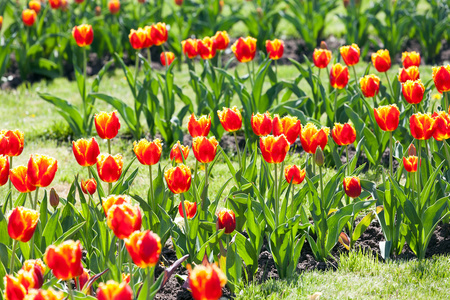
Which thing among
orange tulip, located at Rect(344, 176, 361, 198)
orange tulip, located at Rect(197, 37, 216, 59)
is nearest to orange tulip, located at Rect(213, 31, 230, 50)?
orange tulip, located at Rect(197, 37, 216, 59)

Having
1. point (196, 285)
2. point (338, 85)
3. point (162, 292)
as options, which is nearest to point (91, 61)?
point (338, 85)

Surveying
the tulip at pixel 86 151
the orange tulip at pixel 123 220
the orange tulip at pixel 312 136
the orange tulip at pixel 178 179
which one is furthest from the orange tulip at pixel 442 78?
the orange tulip at pixel 123 220

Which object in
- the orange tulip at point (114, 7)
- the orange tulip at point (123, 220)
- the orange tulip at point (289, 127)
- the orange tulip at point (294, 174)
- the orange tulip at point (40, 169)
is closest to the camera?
the orange tulip at point (123, 220)

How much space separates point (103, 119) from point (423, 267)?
5.59 feet

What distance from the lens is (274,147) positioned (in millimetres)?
2496

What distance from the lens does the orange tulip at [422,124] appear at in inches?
108

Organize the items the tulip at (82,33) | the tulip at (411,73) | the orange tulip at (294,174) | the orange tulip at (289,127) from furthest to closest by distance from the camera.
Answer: the tulip at (82,33), the tulip at (411,73), the orange tulip at (294,174), the orange tulip at (289,127)

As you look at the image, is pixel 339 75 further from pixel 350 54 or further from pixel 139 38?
pixel 139 38

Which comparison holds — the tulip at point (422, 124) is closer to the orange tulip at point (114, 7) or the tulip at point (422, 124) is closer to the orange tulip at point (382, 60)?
the orange tulip at point (382, 60)

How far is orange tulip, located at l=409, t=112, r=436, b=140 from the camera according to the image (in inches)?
108

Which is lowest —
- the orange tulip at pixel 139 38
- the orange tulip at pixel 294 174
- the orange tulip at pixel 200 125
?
the orange tulip at pixel 294 174

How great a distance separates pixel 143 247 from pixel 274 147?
871 mm

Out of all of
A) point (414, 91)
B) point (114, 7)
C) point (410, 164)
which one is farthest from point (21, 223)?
point (114, 7)

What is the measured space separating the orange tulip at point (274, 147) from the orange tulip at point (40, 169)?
2.88 feet
